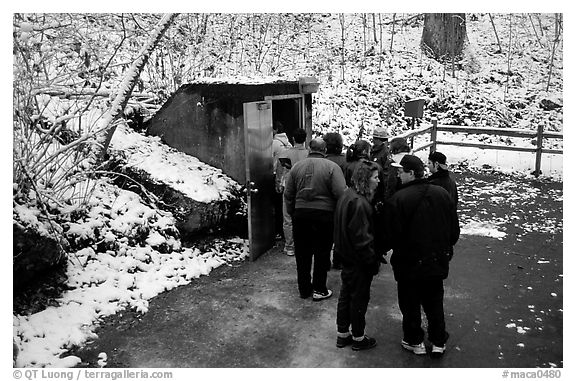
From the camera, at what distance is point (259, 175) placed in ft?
23.3

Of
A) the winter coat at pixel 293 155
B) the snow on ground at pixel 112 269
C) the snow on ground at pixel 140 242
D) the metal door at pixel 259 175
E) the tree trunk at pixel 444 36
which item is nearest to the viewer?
the snow on ground at pixel 112 269

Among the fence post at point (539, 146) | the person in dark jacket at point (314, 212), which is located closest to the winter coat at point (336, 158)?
the person in dark jacket at point (314, 212)

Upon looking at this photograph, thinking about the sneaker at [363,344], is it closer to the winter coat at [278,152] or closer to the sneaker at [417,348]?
the sneaker at [417,348]

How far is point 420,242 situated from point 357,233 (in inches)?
21.6

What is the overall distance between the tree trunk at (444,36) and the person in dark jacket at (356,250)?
1470 cm

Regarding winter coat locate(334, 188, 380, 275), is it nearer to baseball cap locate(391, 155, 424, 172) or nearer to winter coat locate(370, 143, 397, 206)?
baseball cap locate(391, 155, 424, 172)

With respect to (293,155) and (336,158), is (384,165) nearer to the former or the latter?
(336,158)

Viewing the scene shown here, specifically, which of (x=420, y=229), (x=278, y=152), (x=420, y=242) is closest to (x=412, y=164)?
(x=420, y=229)

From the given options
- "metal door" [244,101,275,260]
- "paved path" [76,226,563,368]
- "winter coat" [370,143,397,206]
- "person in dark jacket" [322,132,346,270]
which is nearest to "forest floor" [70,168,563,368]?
"paved path" [76,226,563,368]

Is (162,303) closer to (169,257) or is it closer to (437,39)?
(169,257)

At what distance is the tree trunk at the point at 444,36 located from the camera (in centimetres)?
1775

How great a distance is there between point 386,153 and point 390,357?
3.06m

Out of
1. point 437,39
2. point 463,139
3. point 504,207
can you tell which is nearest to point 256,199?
point 504,207
